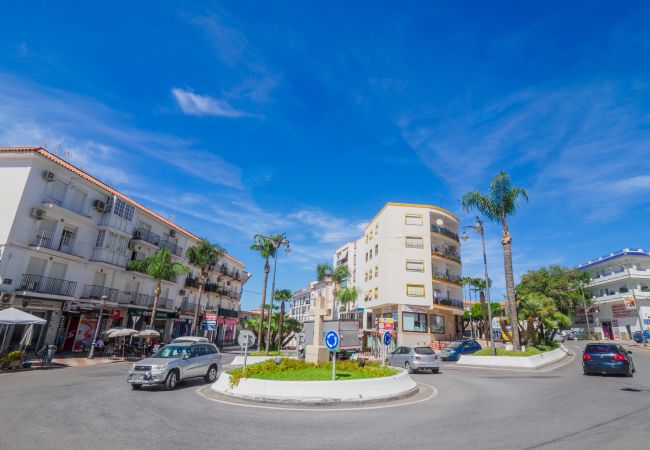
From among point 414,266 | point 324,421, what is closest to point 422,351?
point 324,421

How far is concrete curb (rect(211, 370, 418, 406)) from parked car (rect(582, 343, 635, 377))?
38.9 ft

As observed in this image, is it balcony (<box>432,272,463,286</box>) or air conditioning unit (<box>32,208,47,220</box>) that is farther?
balcony (<box>432,272,463,286</box>)

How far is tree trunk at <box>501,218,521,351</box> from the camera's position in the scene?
26.1 metres

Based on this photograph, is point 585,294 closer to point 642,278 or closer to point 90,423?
point 642,278

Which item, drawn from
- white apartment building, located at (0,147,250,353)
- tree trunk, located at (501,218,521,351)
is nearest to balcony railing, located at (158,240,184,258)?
white apartment building, located at (0,147,250,353)

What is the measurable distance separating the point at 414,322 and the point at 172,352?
31595 mm

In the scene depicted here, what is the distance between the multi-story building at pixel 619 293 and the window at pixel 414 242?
109 feet

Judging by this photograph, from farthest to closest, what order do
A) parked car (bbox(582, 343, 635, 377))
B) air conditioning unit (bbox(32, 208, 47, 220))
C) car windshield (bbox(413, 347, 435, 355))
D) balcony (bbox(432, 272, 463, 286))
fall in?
1. balcony (bbox(432, 272, 463, 286))
2. air conditioning unit (bbox(32, 208, 47, 220))
3. car windshield (bbox(413, 347, 435, 355))
4. parked car (bbox(582, 343, 635, 377))

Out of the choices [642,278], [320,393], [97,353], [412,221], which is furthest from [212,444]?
[642,278]

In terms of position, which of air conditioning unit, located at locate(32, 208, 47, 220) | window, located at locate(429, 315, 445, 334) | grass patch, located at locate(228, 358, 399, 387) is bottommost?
grass patch, located at locate(228, 358, 399, 387)

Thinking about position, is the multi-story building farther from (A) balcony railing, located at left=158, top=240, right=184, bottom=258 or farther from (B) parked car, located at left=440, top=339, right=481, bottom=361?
(A) balcony railing, located at left=158, top=240, right=184, bottom=258

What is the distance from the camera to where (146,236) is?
→ 35.1 metres

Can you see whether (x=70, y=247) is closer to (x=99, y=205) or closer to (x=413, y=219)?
(x=99, y=205)

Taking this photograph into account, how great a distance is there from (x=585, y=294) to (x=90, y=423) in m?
75.7
